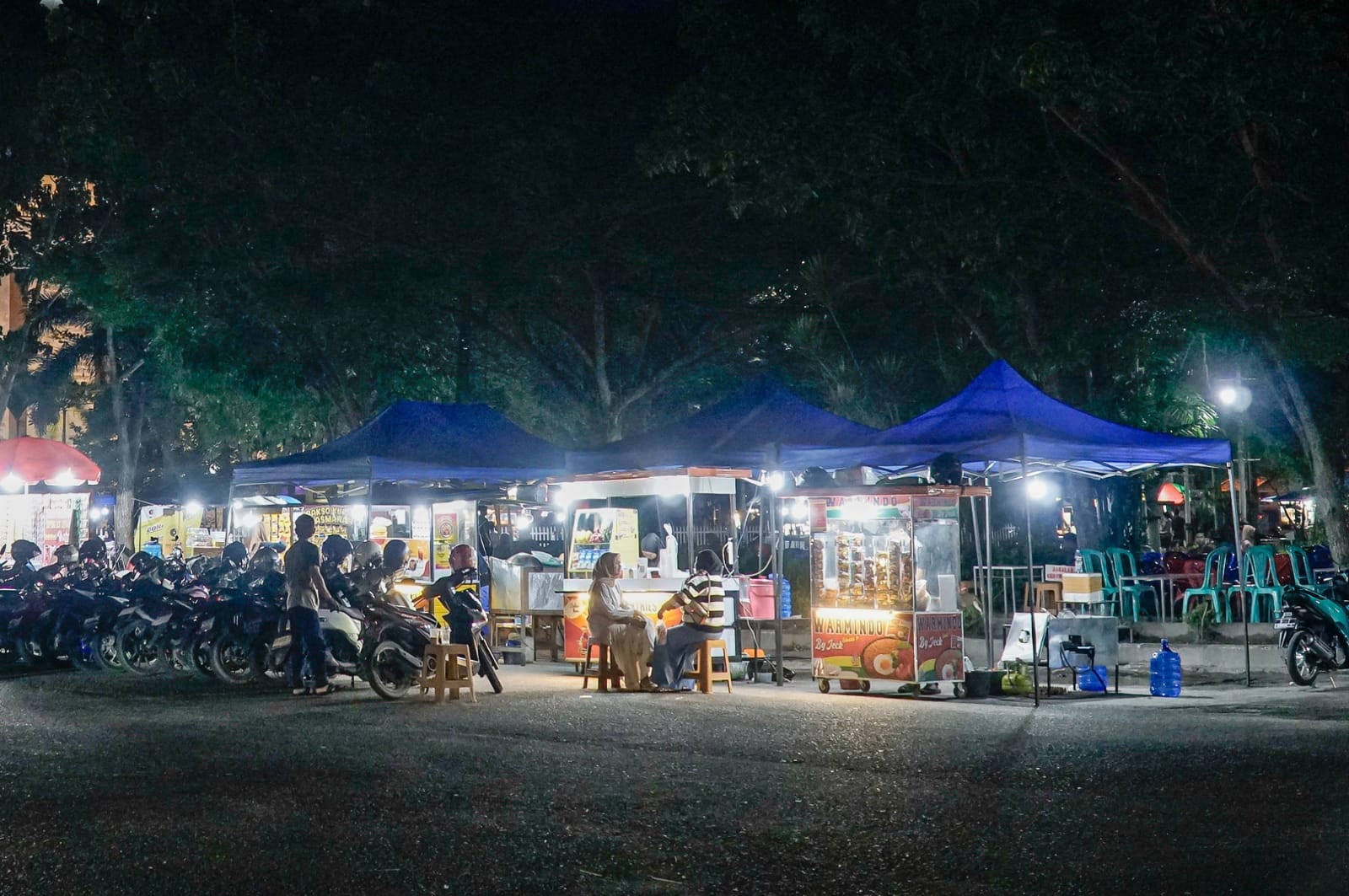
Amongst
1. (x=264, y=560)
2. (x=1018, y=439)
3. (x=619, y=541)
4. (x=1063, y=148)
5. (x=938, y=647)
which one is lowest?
(x=938, y=647)

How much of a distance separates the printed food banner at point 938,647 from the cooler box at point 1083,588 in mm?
3502

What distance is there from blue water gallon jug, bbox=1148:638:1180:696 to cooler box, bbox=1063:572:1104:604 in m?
3.20

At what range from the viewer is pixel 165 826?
6.86 m

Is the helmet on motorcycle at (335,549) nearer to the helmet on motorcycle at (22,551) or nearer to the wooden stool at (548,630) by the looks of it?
the wooden stool at (548,630)

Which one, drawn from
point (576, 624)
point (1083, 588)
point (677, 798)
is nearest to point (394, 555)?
point (576, 624)

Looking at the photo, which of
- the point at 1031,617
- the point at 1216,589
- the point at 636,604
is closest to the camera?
the point at 1031,617

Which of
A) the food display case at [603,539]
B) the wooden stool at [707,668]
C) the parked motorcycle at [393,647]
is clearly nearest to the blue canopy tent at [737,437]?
the food display case at [603,539]

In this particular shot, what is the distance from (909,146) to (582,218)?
918 cm

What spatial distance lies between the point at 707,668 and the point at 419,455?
578 cm

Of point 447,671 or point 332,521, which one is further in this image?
point 332,521

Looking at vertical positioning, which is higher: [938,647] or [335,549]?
[335,549]

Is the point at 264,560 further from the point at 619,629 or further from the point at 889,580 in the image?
the point at 889,580

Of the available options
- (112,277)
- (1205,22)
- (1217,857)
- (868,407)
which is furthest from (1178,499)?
(1217,857)

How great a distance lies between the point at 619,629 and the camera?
14.6 metres
